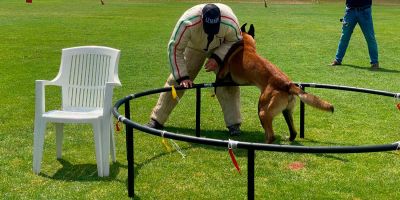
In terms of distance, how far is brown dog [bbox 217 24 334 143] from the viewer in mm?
6578

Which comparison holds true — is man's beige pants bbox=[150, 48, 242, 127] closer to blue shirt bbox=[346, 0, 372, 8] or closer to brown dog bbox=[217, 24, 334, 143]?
brown dog bbox=[217, 24, 334, 143]

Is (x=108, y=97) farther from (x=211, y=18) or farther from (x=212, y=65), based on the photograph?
(x=212, y=65)

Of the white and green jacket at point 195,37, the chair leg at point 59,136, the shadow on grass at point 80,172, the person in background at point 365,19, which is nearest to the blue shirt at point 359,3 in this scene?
the person in background at point 365,19

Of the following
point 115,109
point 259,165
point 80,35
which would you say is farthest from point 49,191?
point 80,35

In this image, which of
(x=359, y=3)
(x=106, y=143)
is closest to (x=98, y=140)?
(x=106, y=143)

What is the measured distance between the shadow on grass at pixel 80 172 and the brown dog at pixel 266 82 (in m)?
1.99

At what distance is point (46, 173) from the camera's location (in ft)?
20.5

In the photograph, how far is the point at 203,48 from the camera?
7.48 meters

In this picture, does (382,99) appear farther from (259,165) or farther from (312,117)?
(259,165)

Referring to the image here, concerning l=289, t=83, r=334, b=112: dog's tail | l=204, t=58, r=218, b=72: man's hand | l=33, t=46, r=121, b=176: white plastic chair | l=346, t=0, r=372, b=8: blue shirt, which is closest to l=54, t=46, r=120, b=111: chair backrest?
l=33, t=46, r=121, b=176: white plastic chair

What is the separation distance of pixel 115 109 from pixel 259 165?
Result: 2203 millimetres

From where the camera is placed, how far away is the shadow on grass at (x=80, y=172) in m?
6.08

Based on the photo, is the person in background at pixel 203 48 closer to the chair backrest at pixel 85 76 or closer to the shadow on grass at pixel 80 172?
the chair backrest at pixel 85 76

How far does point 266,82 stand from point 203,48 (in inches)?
47.4
